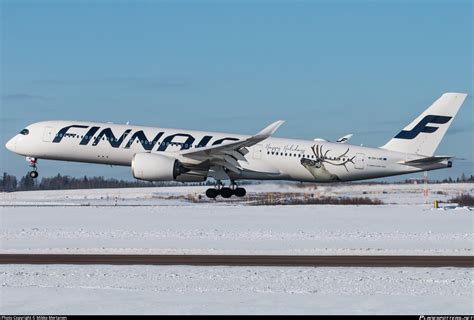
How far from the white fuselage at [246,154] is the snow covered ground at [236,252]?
10.6 ft

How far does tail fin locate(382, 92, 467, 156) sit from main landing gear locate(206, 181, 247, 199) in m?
8.54

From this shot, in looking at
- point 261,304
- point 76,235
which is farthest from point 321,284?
point 76,235

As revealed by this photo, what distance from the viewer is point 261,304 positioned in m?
13.0

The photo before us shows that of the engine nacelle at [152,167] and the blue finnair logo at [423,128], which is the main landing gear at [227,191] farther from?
the blue finnair logo at [423,128]

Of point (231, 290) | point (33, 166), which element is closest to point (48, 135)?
point (33, 166)

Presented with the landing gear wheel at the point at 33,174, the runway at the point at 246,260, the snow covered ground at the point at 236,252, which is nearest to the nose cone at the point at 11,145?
the landing gear wheel at the point at 33,174

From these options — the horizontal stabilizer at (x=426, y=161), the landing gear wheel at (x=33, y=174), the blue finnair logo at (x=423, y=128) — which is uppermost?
the blue finnair logo at (x=423, y=128)

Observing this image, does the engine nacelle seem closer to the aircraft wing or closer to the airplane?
the airplane

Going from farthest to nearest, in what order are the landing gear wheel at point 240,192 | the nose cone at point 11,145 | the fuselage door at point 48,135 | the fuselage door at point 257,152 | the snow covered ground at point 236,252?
the nose cone at point 11,145, the landing gear wheel at point 240,192, the fuselage door at point 48,135, the fuselage door at point 257,152, the snow covered ground at point 236,252

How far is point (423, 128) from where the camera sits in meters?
43.0

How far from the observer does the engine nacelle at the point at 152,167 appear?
39625mm

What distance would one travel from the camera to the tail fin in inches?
1690

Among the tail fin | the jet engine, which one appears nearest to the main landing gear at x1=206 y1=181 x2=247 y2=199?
the jet engine

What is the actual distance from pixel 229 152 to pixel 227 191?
2.75 meters
